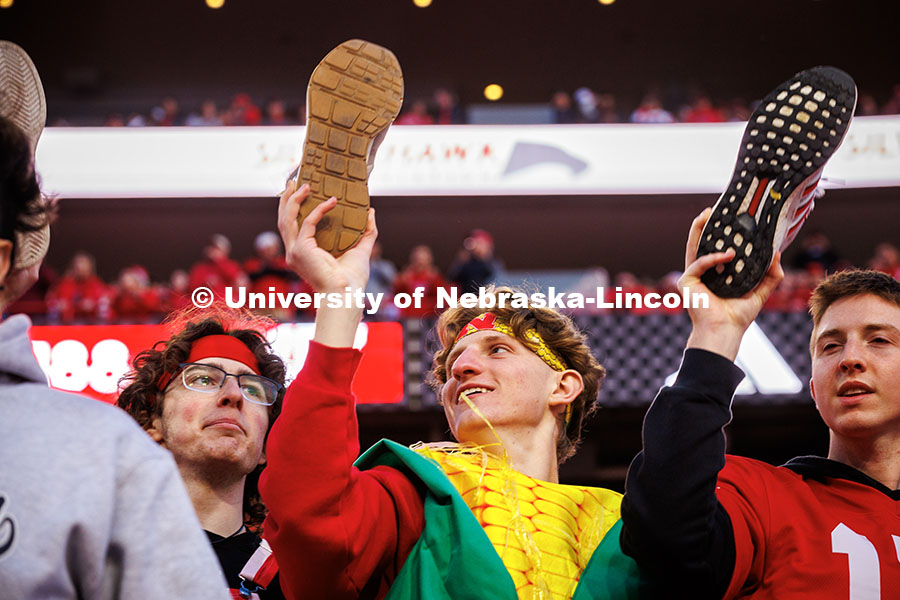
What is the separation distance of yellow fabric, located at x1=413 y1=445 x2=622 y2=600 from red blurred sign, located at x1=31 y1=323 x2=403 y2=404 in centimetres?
548

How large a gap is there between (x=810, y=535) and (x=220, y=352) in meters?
1.40

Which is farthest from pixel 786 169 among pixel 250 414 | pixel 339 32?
pixel 339 32

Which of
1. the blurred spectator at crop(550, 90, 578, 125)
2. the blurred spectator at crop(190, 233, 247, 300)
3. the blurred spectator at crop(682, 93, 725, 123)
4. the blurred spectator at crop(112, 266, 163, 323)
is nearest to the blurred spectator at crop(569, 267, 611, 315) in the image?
the blurred spectator at crop(550, 90, 578, 125)

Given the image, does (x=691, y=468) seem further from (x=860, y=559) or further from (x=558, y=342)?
(x=558, y=342)

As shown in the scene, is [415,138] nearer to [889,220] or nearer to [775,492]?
[889,220]

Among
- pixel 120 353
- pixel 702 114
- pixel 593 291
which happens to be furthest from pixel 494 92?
pixel 120 353

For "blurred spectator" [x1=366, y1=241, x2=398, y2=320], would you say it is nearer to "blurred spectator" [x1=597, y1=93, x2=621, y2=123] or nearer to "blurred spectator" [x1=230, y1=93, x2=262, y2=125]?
"blurred spectator" [x1=230, y1=93, x2=262, y2=125]

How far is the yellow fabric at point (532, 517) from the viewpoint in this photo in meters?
1.86

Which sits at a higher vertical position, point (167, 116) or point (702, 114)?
point (702, 114)

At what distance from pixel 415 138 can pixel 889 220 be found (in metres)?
6.82

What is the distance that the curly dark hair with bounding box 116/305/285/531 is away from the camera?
7.93 feet

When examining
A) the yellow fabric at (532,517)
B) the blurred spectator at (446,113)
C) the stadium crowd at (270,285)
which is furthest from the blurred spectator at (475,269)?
the yellow fabric at (532,517)

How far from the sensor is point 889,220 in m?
13.8

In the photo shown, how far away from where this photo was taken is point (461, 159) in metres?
12.3
